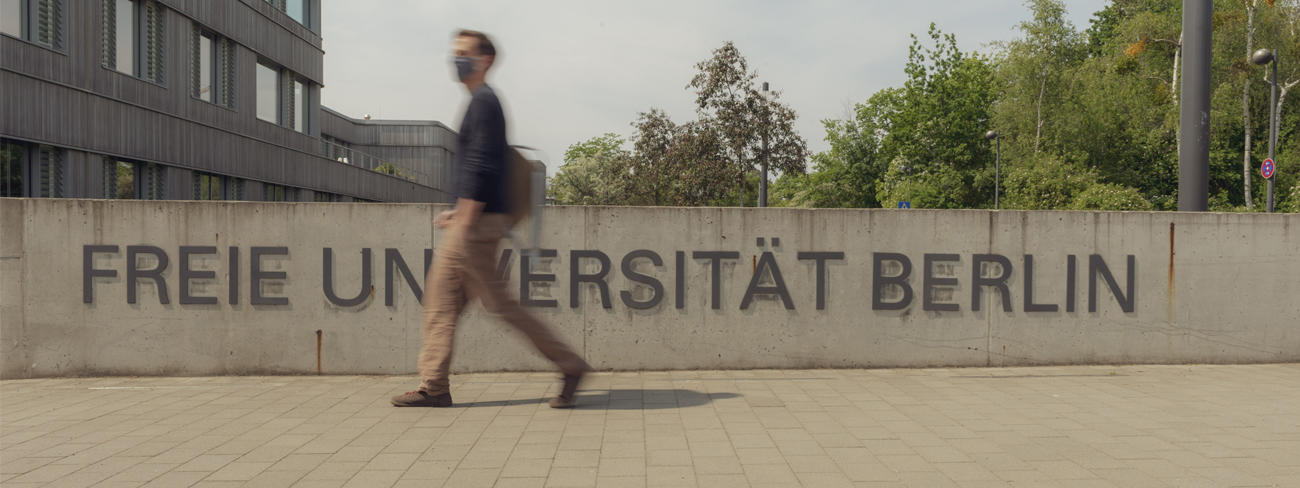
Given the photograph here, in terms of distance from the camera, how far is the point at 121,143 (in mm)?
16469

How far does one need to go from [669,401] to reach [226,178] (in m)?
19.7

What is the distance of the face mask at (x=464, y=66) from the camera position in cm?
461

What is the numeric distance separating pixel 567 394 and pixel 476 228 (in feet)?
3.77

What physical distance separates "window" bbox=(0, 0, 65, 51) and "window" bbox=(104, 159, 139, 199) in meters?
2.66

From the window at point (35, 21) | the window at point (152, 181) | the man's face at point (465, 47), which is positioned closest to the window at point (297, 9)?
the window at point (152, 181)

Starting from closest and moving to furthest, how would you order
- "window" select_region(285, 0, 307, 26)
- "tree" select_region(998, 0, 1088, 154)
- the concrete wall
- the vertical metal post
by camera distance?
the concrete wall
"window" select_region(285, 0, 307, 26)
the vertical metal post
"tree" select_region(998, 0, 1088, 154)

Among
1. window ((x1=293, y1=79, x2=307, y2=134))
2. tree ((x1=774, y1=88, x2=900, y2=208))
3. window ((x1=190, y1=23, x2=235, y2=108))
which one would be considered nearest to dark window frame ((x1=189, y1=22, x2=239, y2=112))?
window ((x1=190, y1=23, x2=235, y2=108))

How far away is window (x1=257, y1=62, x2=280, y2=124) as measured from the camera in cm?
Answer: 2291

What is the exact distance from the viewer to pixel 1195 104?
6.74 m

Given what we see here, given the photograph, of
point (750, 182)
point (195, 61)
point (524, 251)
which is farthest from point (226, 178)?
point (524, 251)

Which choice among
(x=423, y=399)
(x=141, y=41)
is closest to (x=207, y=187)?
(x=141, y=41)

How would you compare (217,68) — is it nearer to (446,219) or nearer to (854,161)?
(446,219)

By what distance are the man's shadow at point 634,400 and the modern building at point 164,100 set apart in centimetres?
1100

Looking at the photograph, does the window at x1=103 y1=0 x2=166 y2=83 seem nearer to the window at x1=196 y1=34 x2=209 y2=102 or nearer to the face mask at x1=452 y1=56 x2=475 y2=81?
the window at x1=196 y1=34 x2=209 y2=102
